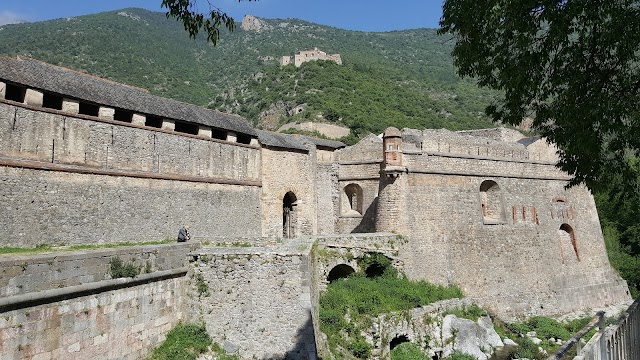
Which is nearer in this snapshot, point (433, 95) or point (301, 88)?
point (301, 88)

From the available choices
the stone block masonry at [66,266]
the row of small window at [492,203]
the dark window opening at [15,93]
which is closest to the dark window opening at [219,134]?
the dark window opening at [15,93]

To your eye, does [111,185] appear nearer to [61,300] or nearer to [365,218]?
[61,300]

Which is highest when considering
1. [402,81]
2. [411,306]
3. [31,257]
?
[402,81]

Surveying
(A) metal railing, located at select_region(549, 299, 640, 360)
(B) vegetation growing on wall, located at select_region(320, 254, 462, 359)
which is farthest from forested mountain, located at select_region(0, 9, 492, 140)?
(A) metal railing, located at select_region(549, 299, 640, 360)

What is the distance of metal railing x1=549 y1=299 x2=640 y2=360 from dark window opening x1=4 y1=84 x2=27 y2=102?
47.0 ft

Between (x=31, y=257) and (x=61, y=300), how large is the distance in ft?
3.02

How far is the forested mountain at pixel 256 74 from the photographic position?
2037 inches

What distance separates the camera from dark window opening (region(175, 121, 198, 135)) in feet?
59.4

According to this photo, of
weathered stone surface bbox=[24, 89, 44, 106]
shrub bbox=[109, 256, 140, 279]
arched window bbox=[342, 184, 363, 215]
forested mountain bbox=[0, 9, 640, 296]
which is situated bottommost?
shrub bbox=[109, 256, 140, 279]

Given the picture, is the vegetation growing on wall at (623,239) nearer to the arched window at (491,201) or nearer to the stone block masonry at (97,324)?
the arched window at (491,201)

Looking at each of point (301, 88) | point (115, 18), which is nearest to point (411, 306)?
point (301, 88)

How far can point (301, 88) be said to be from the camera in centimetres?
5494

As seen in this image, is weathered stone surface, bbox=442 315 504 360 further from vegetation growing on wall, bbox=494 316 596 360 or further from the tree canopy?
the tree canopy

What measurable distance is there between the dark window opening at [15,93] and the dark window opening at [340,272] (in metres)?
11.1
